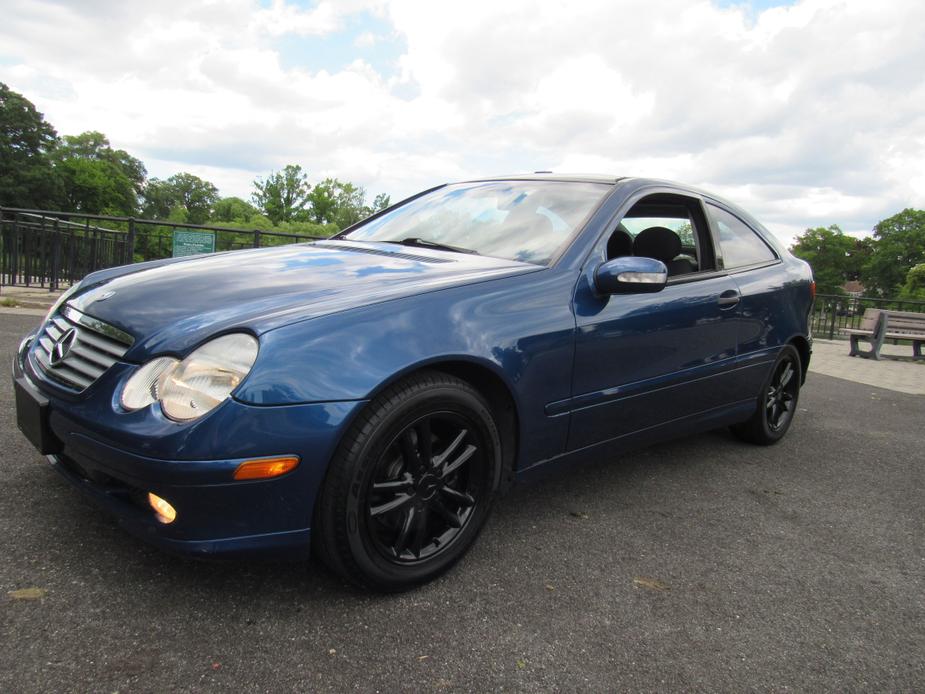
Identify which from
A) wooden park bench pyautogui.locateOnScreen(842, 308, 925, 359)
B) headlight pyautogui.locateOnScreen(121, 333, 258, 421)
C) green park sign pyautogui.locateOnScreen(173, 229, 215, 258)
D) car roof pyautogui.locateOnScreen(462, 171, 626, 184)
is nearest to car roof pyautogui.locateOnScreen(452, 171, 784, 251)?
car roof pyautogui.locateOnScreen(462, 171, 626, 184)

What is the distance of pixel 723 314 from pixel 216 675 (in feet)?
8.80

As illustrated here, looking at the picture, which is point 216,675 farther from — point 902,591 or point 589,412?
point 902,591

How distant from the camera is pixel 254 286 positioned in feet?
7.41

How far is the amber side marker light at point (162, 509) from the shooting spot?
1770 mm

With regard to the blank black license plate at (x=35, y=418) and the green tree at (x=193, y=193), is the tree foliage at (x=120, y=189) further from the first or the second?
the blank black license plate at (x=35, y=418)

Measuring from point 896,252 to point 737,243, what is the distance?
222 feet

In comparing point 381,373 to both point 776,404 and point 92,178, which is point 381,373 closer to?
point 776,404

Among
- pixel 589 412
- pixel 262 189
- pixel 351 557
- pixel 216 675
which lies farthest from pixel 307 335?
pixel 262 189

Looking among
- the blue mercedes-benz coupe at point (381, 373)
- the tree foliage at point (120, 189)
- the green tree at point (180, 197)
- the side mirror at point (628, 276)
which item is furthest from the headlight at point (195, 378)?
the green tree at point (180, 197)

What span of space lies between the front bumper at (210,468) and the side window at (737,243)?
2527 mm

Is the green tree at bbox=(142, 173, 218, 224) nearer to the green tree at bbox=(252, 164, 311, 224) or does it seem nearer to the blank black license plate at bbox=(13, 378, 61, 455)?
the green tree at bbox=(252, 164, 311, 224)

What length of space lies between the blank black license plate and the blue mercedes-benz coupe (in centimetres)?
1

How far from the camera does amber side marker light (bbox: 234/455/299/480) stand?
175 cm

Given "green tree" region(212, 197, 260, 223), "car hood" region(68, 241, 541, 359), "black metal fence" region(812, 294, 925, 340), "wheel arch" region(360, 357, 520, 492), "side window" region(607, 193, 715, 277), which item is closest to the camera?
"car hood" region(68, 241, 541, 359)
